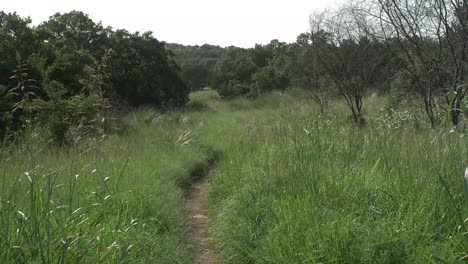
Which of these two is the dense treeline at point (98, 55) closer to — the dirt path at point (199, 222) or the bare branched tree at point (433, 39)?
the dirt path at point (199, 222)

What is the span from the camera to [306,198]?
3998 mm

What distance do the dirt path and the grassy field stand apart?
5.7 inches

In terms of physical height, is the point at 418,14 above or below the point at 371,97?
above

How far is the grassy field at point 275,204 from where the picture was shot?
2.88m

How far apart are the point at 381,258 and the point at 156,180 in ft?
12.0

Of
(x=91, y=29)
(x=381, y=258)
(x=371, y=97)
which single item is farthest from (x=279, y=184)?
(x=91, y=29)

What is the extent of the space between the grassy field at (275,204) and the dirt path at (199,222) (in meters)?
0.14

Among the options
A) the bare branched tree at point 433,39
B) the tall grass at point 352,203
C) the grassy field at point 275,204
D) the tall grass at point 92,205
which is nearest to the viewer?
the tall grass at point 92,205

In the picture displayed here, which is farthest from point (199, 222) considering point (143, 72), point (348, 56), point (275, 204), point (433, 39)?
point (143, 72)

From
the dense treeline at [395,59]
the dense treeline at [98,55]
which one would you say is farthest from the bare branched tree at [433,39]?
the dense treeline at [98,55]

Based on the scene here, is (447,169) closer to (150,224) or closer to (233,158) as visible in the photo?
(150,224)

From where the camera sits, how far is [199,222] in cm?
565

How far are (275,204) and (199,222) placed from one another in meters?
1.70

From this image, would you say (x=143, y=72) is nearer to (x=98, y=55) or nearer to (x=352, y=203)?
(x=98, y=55)
